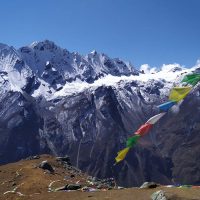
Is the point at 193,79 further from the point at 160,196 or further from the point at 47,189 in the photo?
the point at 47,189

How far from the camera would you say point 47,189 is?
219 ft

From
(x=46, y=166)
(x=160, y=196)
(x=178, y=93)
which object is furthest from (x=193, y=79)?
(x=46, y=166)

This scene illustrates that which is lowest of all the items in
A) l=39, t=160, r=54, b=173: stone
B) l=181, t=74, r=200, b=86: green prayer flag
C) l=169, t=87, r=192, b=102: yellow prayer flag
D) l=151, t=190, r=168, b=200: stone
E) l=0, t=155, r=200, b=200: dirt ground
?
l=151, t=190, r=168, b=200: stone

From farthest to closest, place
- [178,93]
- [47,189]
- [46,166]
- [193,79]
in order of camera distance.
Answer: [46,166], [47,189], [178,93], [193,79]

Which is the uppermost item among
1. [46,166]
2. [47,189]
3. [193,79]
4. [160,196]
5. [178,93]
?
[193,79]

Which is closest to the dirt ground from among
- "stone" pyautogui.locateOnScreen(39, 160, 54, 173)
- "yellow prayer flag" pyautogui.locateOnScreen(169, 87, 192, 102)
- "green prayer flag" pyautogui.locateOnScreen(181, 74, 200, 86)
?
"stone" pyautogui.locateOnScreen(39, 160, 54, 173)

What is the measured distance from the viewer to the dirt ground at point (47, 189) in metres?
49.5

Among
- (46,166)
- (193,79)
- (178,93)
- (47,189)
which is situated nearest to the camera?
(193,79)

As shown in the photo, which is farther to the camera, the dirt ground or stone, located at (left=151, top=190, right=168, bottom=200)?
the dirt ground

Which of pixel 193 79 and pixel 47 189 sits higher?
pixel 193 79

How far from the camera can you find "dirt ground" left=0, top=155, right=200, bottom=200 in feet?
163

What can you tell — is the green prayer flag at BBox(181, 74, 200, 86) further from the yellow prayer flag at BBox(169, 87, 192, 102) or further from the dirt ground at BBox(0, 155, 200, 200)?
the dirt ground at BBox(0, 155, 200, 200)

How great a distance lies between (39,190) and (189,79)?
3374cm

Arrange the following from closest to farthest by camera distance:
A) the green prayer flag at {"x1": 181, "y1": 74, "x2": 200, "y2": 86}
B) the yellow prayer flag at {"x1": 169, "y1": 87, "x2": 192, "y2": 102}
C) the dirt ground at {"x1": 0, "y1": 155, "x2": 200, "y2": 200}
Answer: the green prayer flag at {"x1": 181, "y1": 74, "x2": 200, "y2": 86}, the yellow prayer flag at {"x1": 169, "y1": 87, "x2": 192, "y2": 102}, the dirt ground at {"x1": 0, "y1": 155, "x2": 200, "y2": 200}
